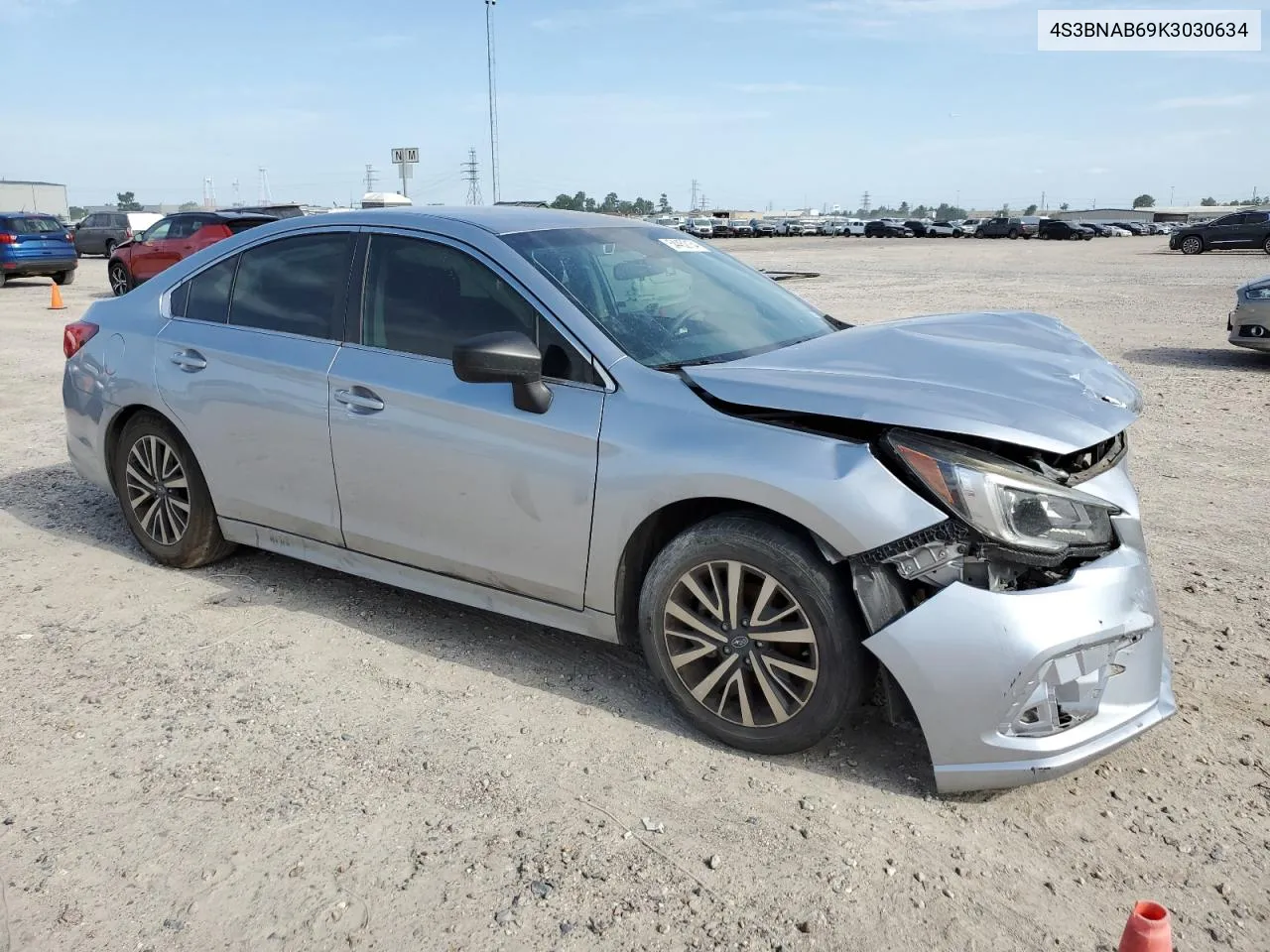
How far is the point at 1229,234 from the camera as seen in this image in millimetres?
37438

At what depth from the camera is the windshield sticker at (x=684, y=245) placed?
179 inches

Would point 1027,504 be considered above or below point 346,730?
above

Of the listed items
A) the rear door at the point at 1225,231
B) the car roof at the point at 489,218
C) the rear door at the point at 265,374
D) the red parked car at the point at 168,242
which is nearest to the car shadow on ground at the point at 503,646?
the rear door at the point at 265,374

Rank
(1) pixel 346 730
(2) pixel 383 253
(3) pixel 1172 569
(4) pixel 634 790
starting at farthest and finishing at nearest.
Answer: (3) pixel 1172 569 → (2) pixel 383 253 → (1) pixel 346 730 → (4) pixel 634 790

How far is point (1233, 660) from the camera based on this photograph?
4.01 m

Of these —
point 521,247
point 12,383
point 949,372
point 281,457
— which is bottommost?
point 12,383

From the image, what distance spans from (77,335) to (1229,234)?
4049cm

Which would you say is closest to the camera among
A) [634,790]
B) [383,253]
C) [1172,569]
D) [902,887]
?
[902,887]

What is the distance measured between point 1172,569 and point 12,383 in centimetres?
1034

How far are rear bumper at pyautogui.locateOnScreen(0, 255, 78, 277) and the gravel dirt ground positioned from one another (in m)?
21.5

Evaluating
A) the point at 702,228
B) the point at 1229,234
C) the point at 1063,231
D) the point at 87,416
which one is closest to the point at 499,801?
the point at 87,416

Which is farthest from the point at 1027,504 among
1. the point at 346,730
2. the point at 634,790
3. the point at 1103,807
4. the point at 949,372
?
the point at 346,730

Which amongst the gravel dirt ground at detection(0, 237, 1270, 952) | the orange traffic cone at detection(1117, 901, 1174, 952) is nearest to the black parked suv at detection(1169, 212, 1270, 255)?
the gravel dirt ground at detection(0, 237, 1270, 952)

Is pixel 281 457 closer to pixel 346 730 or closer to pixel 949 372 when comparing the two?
pixel 346 730
